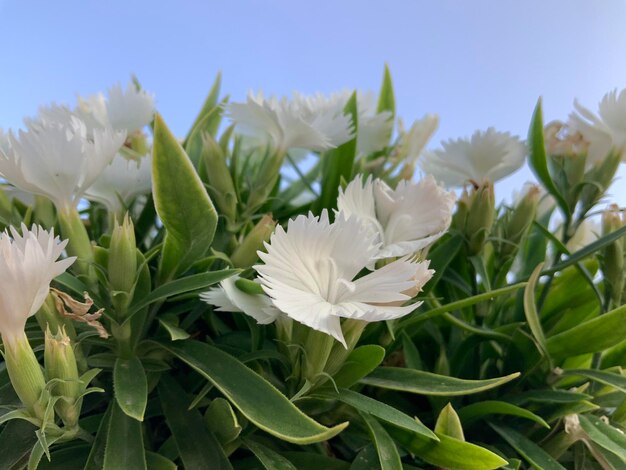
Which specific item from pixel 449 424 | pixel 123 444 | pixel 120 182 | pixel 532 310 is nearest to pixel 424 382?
pixel 449 424

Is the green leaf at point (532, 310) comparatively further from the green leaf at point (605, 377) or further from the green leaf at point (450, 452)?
Answer: the green leaf at point (450, 452)

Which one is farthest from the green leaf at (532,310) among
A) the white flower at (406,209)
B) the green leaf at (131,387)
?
the green leaf at (131,387)

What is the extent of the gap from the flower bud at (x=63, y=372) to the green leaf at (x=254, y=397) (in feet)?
0.31

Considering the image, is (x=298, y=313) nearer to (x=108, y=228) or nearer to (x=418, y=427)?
(x=418, y=427)

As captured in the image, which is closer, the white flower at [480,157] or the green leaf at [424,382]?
the green leaf at [424,382]

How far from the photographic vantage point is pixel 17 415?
1.37ft

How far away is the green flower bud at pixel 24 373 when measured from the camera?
427 mm

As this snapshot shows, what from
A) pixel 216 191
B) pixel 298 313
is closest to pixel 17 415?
pixel 298 313

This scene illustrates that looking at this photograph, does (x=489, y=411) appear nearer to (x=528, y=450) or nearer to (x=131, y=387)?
(x=528, y=450)

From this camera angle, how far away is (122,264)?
0.52 metres

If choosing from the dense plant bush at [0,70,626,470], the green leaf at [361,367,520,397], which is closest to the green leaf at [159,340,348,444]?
the dense plant bush at [0,70,626,470]

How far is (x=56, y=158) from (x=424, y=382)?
35cm

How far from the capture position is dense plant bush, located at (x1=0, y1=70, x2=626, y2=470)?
0.45 meters

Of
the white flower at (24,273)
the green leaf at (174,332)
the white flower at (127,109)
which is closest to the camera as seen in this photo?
the white flower at (24,273)
